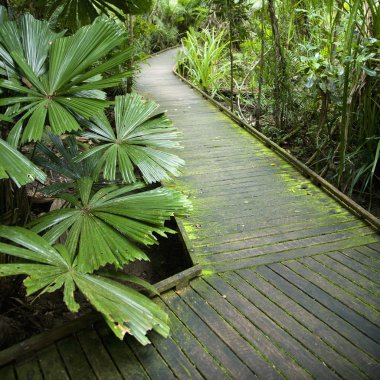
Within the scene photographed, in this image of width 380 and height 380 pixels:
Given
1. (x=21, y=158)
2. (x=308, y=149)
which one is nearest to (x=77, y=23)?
(x=21, y=158)

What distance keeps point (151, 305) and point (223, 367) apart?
0.50 metres

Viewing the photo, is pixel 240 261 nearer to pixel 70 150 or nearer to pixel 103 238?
pixel 103 238

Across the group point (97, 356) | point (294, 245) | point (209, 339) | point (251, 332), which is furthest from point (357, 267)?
point (97, 356)

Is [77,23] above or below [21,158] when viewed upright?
above

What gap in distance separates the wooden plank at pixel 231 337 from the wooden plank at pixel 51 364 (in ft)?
2.41

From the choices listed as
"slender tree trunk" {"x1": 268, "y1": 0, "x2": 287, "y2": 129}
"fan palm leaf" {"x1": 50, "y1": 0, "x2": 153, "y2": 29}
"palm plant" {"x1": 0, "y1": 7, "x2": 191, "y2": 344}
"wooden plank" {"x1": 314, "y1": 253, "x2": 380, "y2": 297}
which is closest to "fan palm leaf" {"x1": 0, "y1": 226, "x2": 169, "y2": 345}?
"palm plant" {"x1": 0, "y1": 7, "x2": 191, "y2": 344}

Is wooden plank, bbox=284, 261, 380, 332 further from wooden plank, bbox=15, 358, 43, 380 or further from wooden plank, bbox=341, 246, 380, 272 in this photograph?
wooden plank, bbox=15, 358, 43, 380

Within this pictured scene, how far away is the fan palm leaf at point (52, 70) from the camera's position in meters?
1.69

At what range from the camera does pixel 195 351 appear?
1.82 meters

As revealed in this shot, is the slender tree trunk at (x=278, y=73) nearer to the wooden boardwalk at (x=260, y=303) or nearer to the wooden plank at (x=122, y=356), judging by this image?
the wooden boardwalk at (x=260, y=303)

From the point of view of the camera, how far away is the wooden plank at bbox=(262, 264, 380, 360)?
1.86 meters

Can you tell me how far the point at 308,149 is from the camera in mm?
5109

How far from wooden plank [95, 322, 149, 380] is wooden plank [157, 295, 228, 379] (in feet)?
0.77

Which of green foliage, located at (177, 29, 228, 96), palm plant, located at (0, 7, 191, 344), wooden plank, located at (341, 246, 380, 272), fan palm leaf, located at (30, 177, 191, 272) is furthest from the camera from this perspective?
green foliage, located at (177, 29, 228, 96)
